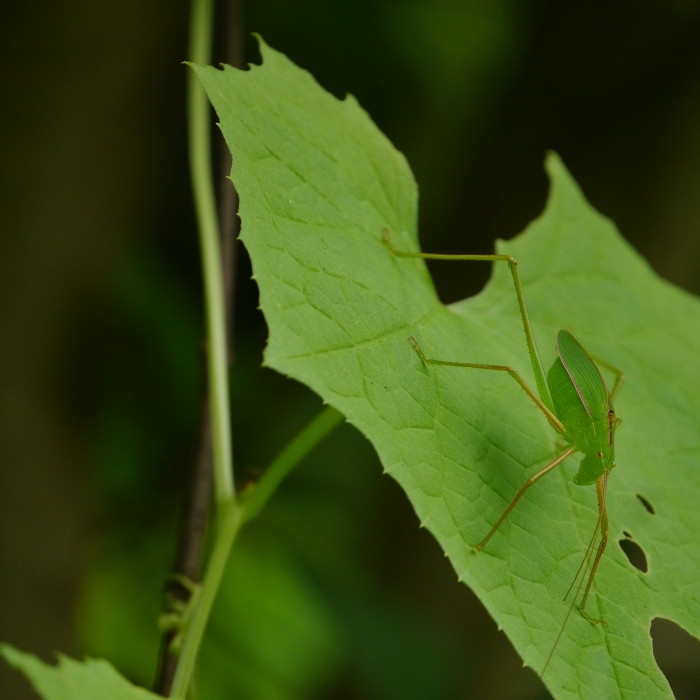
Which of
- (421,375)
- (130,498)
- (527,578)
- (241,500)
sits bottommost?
(130,498)

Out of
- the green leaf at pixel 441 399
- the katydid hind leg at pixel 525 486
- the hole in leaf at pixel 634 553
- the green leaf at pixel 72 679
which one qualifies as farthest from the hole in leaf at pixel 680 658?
the green leaf at pixel 72 679

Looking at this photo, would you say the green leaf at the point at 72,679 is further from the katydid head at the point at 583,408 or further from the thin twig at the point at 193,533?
the katydid head at the point at 583,408

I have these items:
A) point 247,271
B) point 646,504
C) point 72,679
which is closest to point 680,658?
point 247,271

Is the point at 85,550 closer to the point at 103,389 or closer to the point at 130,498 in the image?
the point at 130,498

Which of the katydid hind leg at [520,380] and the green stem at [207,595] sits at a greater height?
the katydid hind leg at [520,380]

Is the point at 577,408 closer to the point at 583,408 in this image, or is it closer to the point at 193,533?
the point at 583,408

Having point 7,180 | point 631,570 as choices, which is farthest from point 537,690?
point 7,180

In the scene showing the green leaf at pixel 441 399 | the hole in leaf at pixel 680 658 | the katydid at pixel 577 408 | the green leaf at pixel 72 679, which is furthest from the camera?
the hole in leaf at pixel 680 658

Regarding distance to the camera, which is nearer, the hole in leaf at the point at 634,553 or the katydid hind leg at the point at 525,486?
the katydid hind leg at the point at 525,486
